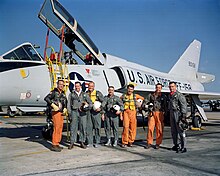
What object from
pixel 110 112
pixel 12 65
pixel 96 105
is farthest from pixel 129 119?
pixel 12 65

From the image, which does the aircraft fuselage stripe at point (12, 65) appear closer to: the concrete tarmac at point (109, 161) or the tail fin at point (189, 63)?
the concrete tarmac at point (109, 161)

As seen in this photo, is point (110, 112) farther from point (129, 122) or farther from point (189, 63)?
point (189, 63)

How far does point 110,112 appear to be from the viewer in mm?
6859

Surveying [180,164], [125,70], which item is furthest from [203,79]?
[180,164]

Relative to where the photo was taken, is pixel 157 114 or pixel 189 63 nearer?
pixel 157 114

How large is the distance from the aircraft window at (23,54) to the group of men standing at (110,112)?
2025 mm

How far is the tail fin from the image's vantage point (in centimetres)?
1772

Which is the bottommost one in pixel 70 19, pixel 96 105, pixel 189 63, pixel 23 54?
pixel 96 105

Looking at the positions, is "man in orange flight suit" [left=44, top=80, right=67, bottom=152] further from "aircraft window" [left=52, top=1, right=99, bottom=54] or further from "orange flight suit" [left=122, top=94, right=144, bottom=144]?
"aircraft window" [left=52, top=1, right=99, bottom=54]

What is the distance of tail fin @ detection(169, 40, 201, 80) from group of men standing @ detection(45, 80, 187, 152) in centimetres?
1147

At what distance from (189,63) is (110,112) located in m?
13.6

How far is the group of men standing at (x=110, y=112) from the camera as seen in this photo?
5.93m

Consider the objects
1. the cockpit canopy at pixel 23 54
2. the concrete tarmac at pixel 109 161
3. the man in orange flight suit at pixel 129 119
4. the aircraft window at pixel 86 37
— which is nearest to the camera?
the concrete tarmac at pixel 109 161

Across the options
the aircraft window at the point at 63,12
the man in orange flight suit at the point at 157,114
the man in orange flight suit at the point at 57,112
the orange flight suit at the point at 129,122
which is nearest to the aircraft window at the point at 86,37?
the aircraft window at the point at 63,12
